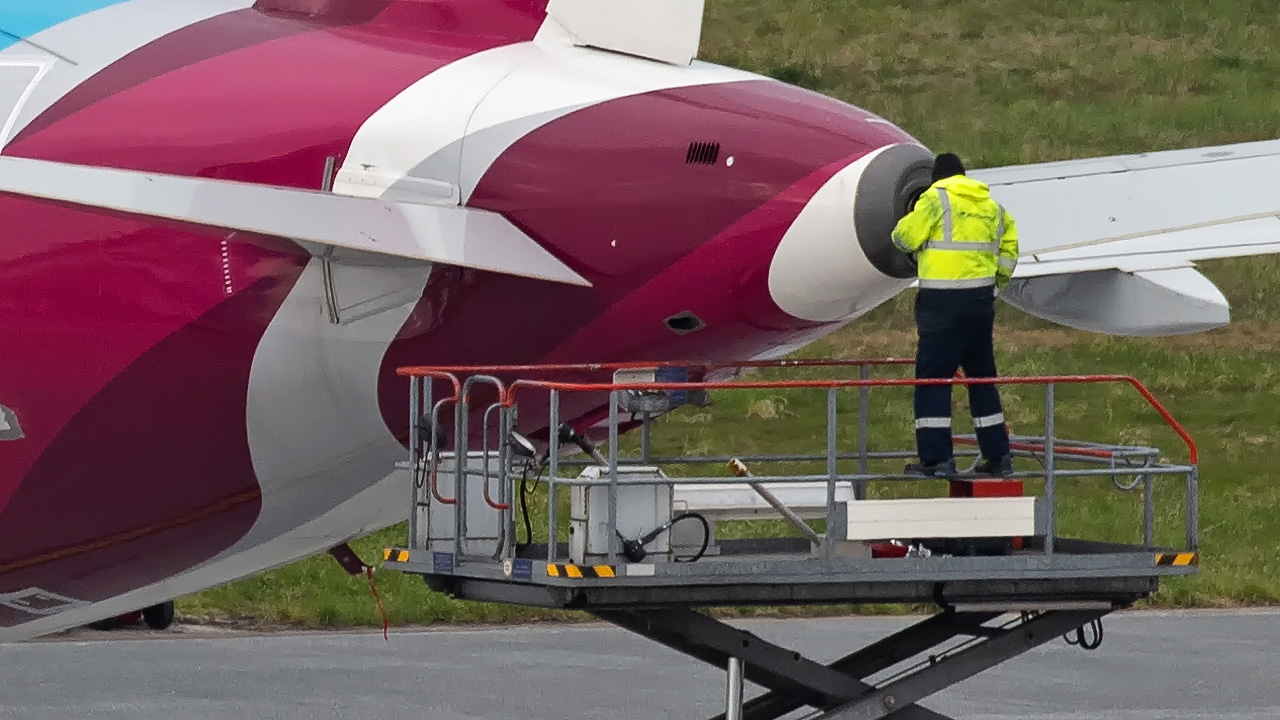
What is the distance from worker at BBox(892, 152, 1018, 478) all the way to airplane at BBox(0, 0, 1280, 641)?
392mm

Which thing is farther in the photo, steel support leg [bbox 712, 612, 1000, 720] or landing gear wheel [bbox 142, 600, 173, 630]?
landing gear wheel [bbox 142, 600, 173, 630]

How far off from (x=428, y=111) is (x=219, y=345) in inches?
69.7

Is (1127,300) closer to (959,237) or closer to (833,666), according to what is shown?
(959,237)

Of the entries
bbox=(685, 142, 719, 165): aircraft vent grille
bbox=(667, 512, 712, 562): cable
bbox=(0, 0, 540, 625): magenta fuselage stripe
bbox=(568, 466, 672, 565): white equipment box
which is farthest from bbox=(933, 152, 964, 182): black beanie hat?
bbox=(0, 0, 540, 625): magenta fuselage stripe

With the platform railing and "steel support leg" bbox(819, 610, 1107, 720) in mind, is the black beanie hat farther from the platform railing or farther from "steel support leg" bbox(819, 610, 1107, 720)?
"steel support leg" bbox(819, 610, 1107, 720)

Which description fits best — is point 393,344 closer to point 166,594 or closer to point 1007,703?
point 166,594

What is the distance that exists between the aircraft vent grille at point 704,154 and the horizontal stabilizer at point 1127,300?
3701 millimetres

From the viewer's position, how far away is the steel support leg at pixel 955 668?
44.7 ft

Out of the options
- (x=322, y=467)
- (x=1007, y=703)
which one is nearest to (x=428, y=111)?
(x=322, y=467)

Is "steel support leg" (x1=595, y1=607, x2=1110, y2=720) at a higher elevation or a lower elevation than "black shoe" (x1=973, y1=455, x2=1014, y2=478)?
lower

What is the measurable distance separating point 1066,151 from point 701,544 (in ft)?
150

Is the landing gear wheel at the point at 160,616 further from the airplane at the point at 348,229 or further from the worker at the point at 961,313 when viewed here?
the worker at the point at 961,313

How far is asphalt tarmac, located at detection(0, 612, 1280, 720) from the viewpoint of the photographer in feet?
72.6

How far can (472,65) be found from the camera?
12844 mm
